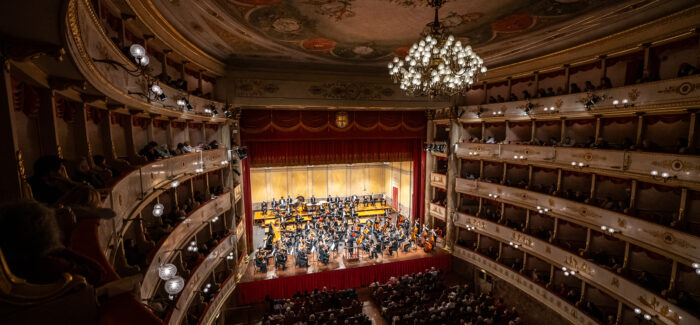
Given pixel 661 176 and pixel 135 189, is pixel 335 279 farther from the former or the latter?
pixel 661 176

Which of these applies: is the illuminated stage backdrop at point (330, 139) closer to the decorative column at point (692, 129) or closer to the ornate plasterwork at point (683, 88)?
the ornate plasterwork at point (683, 88)

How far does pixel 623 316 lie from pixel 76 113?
14861 millimetres

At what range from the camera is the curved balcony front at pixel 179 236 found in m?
5.20

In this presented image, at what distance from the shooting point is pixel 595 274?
9641mm

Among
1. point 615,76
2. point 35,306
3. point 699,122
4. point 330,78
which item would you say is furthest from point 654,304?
point 330,78

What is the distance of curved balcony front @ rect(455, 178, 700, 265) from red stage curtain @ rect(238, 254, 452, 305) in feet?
14.3

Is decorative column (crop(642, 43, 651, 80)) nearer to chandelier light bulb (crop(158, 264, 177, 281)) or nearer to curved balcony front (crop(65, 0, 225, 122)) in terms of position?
curved balcony front (crop(65, 0, 225, 122))

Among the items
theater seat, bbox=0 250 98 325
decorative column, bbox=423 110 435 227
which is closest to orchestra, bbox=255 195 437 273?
decorative column, bbox=423 110 435 227

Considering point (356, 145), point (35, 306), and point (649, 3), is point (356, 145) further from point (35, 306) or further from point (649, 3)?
point (35, 306)

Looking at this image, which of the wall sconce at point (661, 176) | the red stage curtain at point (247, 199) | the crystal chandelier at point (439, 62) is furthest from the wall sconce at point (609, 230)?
the red stage curtain at point (247, 199)

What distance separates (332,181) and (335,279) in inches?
405

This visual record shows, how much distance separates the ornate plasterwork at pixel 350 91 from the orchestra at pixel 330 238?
6.85 metres

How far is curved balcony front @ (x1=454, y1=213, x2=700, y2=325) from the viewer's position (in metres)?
7.61

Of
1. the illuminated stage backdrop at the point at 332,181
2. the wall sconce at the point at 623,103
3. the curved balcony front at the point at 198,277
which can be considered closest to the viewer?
the curved balcony front at the point at 198,277
